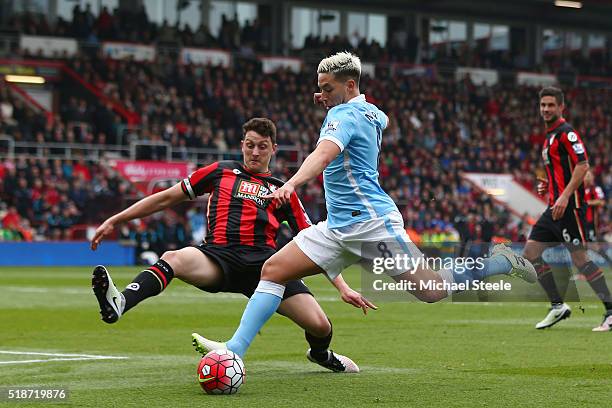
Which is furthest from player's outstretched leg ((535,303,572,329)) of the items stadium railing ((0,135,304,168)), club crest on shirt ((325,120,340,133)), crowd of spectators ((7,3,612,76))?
crowd of spectators ((7,3,612,76))

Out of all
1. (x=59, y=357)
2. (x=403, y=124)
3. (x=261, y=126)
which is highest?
(x=261, y=126)

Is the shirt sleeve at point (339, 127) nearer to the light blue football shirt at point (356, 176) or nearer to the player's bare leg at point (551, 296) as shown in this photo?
the light blue football shirt at point (356, 176)

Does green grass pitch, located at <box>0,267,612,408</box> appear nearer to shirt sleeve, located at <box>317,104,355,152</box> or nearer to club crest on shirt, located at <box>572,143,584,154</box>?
shirt sleeve, located at <box>317,104,355,152</box>

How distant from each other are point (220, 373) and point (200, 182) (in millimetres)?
1660

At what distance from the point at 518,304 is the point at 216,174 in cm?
964

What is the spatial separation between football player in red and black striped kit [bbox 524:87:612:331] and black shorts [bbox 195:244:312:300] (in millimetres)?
3989

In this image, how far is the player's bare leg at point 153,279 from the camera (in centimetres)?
650

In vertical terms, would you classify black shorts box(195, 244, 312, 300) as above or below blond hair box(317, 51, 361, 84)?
below

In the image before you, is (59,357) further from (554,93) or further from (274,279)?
(554,93)

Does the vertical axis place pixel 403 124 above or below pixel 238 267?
below

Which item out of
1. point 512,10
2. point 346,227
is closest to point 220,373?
point 346,227

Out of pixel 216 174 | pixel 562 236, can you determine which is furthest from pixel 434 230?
pixel 216 174

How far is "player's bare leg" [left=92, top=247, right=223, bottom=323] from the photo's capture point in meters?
6.50

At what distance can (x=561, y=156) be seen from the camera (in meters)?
11.1
